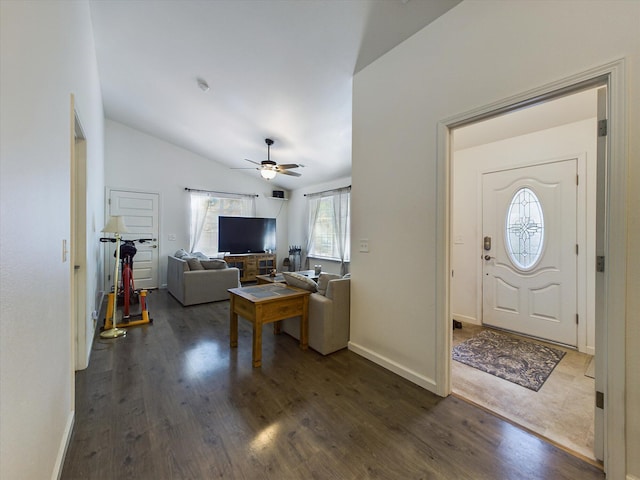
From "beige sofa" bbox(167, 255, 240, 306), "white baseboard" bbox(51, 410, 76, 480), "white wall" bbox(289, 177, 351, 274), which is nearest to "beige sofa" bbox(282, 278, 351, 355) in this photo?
"white baseboard" bbox(51, 410, 76, 480)

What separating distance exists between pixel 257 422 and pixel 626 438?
194 cm

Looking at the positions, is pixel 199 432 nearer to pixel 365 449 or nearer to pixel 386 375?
pixel 365 449

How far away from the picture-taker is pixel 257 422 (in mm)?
1706

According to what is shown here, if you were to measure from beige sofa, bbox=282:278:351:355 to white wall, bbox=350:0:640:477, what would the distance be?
116mm

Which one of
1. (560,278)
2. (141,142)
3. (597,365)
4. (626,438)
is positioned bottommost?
(626,438)

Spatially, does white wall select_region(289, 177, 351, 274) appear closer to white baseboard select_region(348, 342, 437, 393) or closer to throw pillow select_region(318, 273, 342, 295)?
throw pillow select_region(318, 273, 342, 295)

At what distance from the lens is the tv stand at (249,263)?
631cm

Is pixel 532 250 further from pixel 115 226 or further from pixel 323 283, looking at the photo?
pixel 115 226

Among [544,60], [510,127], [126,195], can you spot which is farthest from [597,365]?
[126,195]

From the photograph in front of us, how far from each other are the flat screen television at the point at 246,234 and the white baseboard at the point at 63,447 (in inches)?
185

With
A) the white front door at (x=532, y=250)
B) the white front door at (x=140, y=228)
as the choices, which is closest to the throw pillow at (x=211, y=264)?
the white front door at (x=140, y=228)

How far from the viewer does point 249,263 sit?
6445 mm

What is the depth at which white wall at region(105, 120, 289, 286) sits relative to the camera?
5.32 metres

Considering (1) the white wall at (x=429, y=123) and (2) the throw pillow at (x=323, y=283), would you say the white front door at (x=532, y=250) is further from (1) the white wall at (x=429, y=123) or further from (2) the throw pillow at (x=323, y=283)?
(2) the throw pillow at (x=323, y=283)
